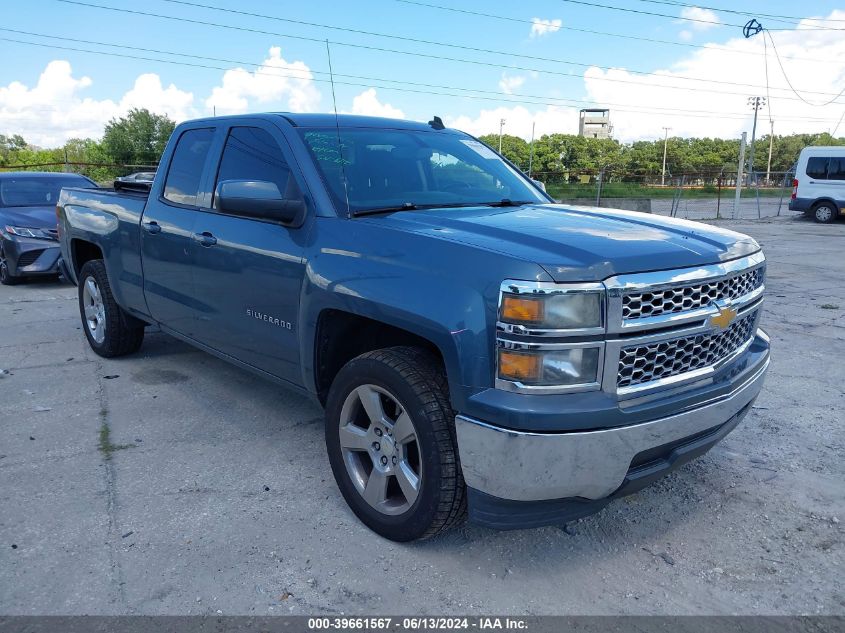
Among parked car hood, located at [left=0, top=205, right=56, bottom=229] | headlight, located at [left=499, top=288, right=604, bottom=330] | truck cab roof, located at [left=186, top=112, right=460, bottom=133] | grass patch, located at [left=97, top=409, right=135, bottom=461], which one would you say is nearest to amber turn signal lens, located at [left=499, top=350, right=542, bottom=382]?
headlight, located at [left=499, top=288, right=604, bottom=330]

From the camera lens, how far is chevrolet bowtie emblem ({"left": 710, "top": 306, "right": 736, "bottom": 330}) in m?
2.69

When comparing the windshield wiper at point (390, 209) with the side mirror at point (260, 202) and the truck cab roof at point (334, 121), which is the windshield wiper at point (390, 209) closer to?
the side mirror at point (260, 202)

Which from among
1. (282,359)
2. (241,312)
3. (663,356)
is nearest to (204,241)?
(241,312)

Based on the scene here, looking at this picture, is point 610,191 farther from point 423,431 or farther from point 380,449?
point 423,431

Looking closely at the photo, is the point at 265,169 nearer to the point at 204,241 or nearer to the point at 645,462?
the point at 204,241

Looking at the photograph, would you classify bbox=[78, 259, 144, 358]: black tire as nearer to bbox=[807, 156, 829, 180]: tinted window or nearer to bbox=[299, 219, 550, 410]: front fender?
bbox=[299, 219, 550, 410]: front fender

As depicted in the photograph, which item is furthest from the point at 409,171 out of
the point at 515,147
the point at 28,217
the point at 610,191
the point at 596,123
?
the point at 596,123

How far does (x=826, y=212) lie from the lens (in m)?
22.2

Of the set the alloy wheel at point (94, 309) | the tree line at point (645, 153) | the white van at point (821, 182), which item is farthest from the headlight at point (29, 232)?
the tree line at point (645, 153)

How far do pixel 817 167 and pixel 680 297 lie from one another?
23397 mm

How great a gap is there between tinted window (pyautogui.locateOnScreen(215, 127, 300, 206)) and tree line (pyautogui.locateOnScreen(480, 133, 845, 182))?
78.5m

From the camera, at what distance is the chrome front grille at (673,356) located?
2463 mm

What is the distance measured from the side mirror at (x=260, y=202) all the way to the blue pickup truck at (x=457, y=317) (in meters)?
0.01

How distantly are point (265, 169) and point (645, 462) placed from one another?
2.43m
